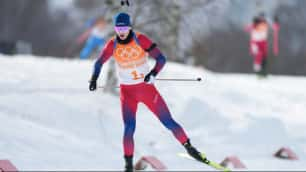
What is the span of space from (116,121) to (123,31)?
6.45 m

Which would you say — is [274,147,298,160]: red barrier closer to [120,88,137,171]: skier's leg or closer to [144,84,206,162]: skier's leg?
[144,84,206,162]: skier's leg

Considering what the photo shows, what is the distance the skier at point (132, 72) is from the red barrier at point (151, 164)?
2.81m

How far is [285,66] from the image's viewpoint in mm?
34344

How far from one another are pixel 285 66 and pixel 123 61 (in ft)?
101

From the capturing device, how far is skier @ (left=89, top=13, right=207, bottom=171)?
468 centimetres

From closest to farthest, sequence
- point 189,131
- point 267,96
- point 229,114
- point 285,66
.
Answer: point 189,131 < point 229,114 < point 267,96 < point 285,66

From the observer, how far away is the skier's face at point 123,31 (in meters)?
4.45

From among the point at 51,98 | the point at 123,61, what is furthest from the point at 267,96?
the point at 123,61

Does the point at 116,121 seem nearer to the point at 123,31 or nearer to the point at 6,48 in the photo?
the point at 123,31

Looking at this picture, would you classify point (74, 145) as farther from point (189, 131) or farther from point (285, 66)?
point (285, 66)

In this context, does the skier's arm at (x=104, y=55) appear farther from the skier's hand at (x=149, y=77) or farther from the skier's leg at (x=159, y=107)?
the skier's leg at (x=159, y=107)

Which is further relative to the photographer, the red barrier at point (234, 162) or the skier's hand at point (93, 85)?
the red barrier at point (234, 162)

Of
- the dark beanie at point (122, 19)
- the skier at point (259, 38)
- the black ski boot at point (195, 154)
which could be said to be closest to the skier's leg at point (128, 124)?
the black ski boot at point (195, 154)

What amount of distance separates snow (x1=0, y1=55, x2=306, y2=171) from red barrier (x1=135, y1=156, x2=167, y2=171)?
532mm
